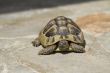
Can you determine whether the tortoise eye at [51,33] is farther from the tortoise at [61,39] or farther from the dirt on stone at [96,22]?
the dirt on stone at [96,22]

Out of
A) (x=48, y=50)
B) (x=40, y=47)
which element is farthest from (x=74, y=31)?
(x=40, y=47)

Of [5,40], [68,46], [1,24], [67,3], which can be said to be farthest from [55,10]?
[68,46]

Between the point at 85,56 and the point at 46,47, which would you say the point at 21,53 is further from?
the point at 85,56

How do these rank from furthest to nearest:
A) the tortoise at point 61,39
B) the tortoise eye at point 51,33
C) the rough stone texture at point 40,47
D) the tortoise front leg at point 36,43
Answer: the tortoise front leg at point 36,43 → the tortoise eye at point 51,33 → the tortoise at point 61,39 → the rough stone texture at point 40,47

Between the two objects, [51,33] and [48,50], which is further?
[51,33]

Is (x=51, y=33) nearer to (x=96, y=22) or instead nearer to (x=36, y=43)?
(x=36, y=43)

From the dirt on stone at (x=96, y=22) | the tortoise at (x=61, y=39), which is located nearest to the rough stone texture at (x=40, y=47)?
the dirt on stone at (x=96, y=22)
